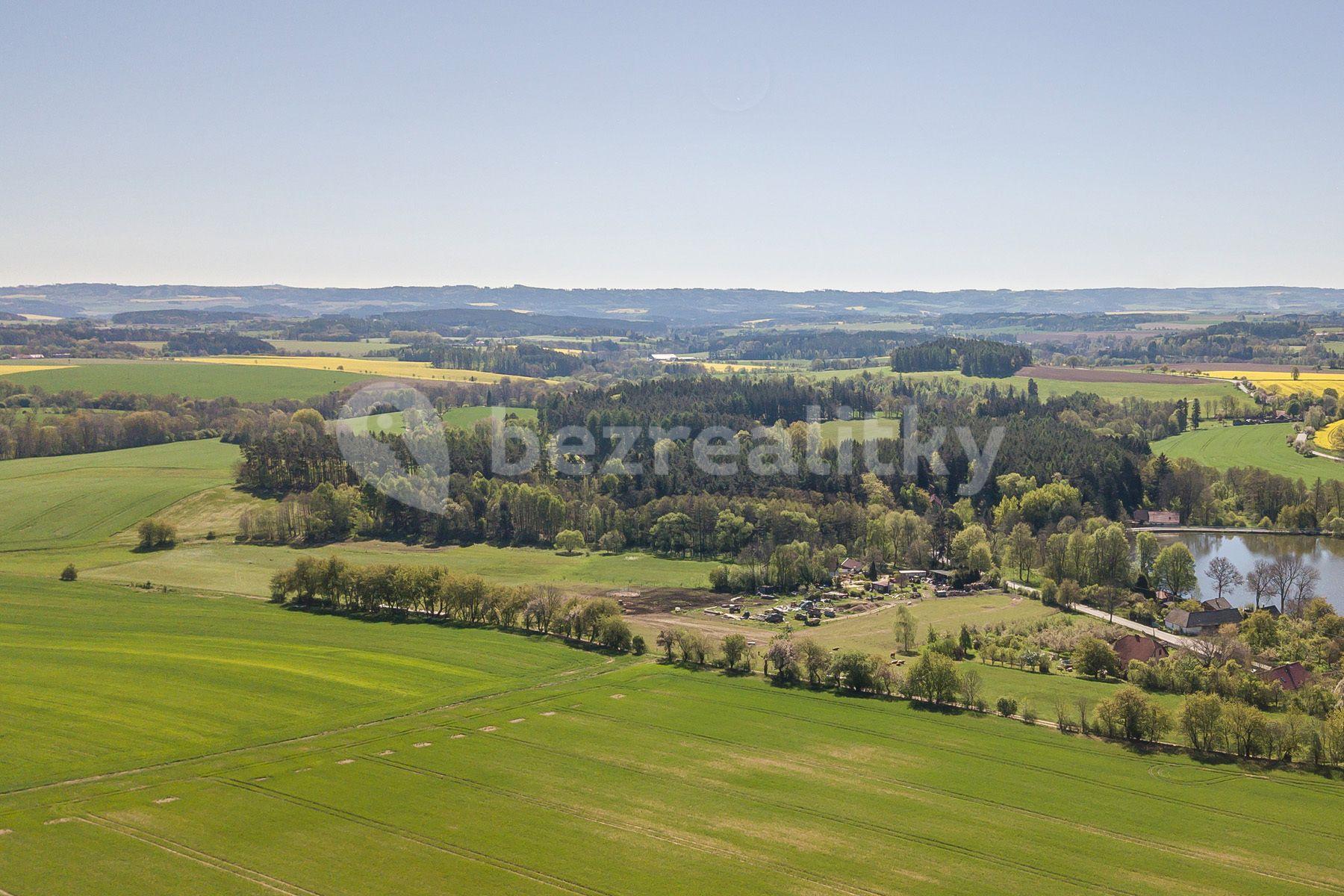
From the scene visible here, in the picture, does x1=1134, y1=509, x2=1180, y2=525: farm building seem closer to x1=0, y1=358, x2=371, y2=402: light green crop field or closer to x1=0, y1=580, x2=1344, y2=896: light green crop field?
x1=0, y1=580, x2=1344, y2=896: light green crop field

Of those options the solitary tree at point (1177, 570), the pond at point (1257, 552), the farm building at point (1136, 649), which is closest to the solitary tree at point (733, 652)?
the farm building at point (1136, 649)

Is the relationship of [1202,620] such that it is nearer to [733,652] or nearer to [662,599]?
[733,652]

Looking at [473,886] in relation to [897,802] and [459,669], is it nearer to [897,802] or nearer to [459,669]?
[897,802]

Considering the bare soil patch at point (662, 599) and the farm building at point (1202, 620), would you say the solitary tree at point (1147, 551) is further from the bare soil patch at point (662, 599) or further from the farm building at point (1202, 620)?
the bare soil patch at point (662, 599)

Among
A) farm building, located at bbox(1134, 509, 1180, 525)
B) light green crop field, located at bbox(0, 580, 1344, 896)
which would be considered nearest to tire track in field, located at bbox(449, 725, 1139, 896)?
light green crop field, located at bbox(0, 580, 1344, 896)

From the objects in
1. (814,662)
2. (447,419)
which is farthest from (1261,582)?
(447,419)
